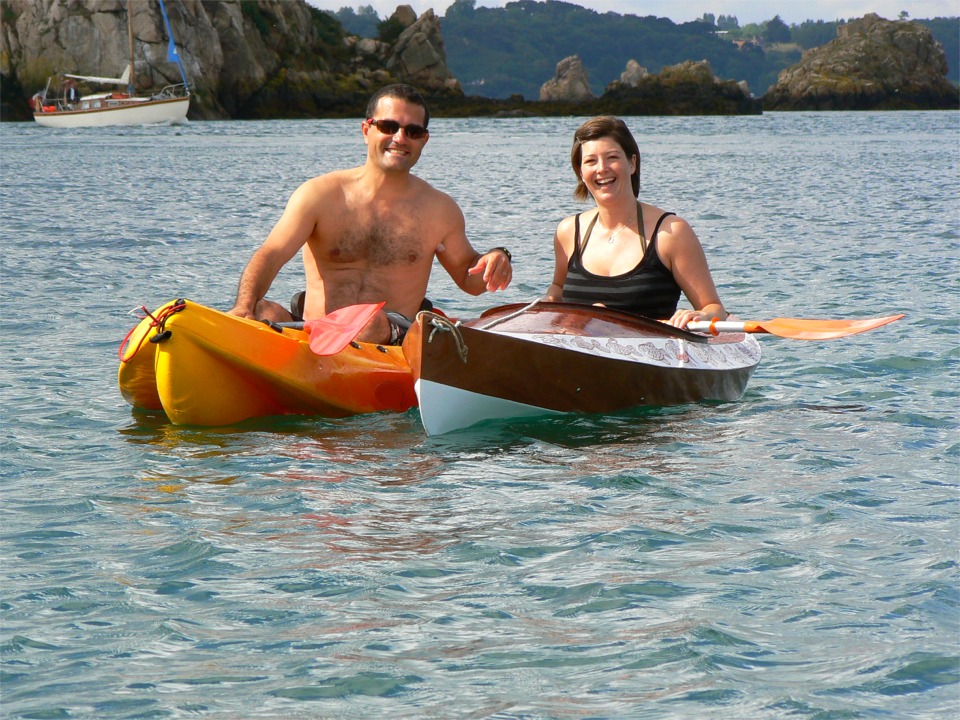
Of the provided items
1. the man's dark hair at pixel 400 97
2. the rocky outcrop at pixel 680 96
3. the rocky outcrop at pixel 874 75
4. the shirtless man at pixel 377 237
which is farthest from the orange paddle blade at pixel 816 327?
the rocky outcrop at pixel 874 75

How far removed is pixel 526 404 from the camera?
20.3 feet

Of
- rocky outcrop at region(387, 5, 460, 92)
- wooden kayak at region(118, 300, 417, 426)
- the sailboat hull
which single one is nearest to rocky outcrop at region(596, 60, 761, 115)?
rocky outcrop at region(387, 5, 460, 92)

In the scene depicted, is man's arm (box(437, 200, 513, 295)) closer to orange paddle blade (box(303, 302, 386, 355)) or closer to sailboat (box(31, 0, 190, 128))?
orange paddle blade (box(303, 302, 386, 355))

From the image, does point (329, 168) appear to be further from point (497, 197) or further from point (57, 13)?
point (57, 13)

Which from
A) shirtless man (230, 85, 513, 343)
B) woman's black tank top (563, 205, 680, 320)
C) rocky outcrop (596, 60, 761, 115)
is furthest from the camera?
rocky outcrop (596, 60, 761, 115)

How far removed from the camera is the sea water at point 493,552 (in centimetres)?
344

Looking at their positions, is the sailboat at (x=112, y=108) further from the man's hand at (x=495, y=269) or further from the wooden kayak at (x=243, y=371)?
the man's hand at (x=495, y=269)

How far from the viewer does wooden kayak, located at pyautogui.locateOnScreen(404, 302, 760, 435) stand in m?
5.85

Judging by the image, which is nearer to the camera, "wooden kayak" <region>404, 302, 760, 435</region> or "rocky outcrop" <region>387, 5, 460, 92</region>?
"wooden kayak" <region>404, 302, 760, 435</region>

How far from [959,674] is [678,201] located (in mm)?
20056

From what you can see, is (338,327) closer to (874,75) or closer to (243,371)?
(243,371)

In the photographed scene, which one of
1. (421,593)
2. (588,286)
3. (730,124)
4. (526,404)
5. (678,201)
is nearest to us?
(421,593)

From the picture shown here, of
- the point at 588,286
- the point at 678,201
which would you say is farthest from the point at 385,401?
the point at 678,201

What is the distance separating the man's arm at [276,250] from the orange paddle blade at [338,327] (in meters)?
0.39
